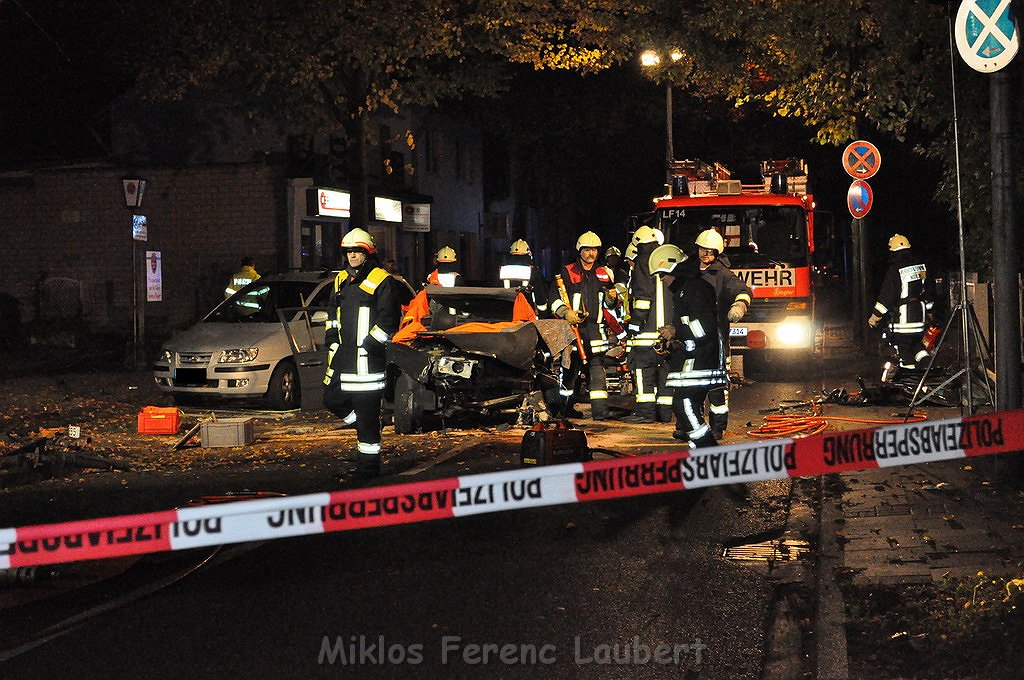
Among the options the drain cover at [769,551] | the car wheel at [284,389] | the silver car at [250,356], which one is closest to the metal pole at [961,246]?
the drain cover at [769,551]

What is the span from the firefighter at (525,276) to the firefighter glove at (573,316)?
1.48ft

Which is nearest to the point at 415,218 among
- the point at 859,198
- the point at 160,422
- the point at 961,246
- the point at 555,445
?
the point at 859,198

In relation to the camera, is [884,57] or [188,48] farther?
[188,48]

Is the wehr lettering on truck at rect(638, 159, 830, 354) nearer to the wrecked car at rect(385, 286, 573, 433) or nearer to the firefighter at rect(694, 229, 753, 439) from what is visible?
the wrecked car at rect(385, 286, 573, 433)

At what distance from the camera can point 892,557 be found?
7203 millimetres

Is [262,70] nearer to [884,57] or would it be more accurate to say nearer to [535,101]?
[884,57]

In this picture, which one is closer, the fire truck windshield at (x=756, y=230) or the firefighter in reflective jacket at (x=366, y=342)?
the firefighter in reflective jacket at (x=366, y=342)

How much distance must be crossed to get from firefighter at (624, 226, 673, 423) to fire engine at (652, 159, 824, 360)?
5.26 meters

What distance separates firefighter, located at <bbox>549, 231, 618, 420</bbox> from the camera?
45.7 ft

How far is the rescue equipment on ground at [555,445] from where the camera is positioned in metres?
9.91

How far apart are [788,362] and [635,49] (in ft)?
19.5

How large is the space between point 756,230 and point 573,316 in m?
6.15

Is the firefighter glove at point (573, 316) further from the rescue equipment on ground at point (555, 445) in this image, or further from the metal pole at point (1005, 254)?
the metal pole at point (1005, 254)

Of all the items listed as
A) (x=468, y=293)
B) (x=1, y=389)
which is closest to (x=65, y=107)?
(x=1, y=389)
